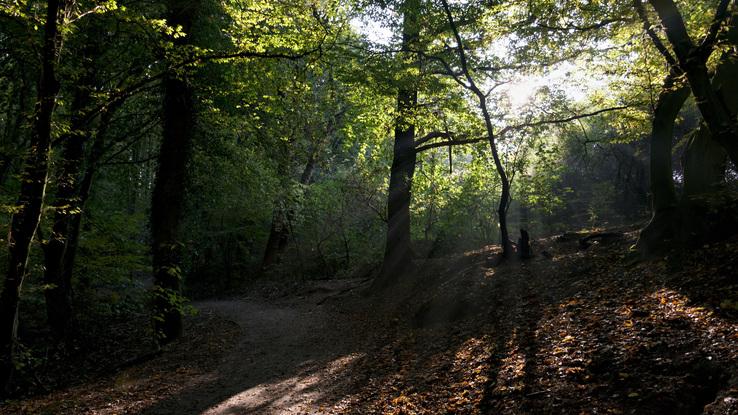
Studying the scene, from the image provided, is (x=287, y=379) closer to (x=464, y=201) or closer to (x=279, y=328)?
(x=279, y=328)

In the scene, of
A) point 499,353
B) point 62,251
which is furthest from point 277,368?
point 62,251

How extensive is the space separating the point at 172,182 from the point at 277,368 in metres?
5.64

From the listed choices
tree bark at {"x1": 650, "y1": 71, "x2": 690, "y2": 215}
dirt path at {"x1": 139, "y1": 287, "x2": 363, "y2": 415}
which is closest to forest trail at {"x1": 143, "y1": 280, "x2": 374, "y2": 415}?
dirt path at {"x1": 139, "y1": 287, "x2": 363, "y2": 415}

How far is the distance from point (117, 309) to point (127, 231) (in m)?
2.86

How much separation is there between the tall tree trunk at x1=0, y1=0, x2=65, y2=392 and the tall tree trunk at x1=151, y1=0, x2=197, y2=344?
4.28 m

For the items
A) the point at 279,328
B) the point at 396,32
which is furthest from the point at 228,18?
the point at 279,328

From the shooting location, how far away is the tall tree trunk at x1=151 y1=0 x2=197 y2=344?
11.4 metres

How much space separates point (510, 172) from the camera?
1605 centimetres

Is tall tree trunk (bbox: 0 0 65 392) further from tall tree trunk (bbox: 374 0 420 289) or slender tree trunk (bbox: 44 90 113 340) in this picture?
tall tree trunk (bbox: 374 0 420 289)

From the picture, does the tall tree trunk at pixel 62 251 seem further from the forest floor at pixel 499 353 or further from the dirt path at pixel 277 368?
the dirt path at pixel 277 368

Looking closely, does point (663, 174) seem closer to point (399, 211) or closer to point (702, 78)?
point (702, 78)

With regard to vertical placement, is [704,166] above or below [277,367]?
above

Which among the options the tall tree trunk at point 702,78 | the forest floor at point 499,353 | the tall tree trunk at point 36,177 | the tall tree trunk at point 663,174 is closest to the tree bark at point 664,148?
the tall tree trunk at point 663,174

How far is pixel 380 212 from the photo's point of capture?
74.3 feet
